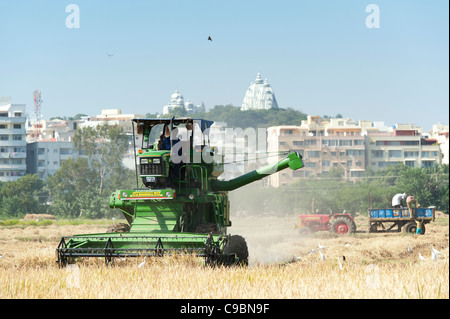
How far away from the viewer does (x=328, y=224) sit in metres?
46.3

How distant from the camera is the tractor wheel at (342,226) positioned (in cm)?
4393

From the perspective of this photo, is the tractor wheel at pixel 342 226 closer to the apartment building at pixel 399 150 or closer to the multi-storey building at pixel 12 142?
the multi-storey building at pixel 12 142

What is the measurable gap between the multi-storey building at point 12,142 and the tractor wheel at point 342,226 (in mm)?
81297

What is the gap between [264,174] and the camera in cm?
2183

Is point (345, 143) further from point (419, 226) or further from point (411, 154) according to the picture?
point (419, 226)

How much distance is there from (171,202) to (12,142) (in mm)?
105894

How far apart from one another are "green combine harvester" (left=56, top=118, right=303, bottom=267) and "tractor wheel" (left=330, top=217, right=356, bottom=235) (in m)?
23.2

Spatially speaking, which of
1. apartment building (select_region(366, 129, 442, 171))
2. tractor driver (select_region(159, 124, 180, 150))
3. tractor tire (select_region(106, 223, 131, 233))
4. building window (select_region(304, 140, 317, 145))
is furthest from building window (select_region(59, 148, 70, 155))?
tractor driver (select_region(159, 124, 180, 150))

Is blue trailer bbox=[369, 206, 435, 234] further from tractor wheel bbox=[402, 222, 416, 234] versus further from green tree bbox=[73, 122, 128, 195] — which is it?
green tree bbox=[73, 122, 128, 195]

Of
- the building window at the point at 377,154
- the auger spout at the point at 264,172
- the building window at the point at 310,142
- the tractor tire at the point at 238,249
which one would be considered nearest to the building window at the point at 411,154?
the building window at the point at 377,154

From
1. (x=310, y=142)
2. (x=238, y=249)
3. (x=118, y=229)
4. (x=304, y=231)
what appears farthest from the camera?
(x=310, y=142)

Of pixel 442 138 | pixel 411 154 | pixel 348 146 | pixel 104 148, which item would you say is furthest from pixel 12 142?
pixel 442 138
